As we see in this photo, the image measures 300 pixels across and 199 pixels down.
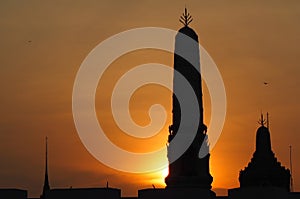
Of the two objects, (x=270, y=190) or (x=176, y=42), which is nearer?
(x=270, y=190)

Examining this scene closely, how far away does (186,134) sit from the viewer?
4774 inches

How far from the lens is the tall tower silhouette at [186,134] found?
12156cm

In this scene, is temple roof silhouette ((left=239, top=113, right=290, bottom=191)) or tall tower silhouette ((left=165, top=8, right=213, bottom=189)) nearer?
tall tower silhouette ((left=165, top=8, right=213, bottom=189))

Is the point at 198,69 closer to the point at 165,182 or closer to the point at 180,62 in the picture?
the point at 180,62

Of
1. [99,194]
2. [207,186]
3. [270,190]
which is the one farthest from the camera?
[207,186]

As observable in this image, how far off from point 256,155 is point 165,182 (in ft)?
58.9

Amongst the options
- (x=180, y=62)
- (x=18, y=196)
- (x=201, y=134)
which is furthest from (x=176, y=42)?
(x=18, y=196)

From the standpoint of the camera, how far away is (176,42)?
125 m

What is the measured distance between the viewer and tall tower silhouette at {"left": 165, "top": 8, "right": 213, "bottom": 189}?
12156 cm

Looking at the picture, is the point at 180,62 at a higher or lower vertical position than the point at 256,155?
higher

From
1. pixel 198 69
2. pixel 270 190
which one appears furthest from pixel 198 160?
pixel 270 190

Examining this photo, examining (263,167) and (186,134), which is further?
(263,167)

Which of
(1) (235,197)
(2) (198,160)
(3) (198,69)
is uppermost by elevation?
(3) (198,69)

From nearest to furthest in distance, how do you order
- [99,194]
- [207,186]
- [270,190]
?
[270,190]
[99,194]
[207,186]
